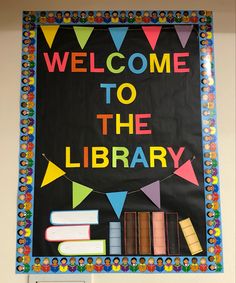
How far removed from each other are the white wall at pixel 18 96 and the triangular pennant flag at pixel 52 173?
14 centimetres

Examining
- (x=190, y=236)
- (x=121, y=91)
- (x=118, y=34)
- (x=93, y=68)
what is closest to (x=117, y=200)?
(x=190, y=236)

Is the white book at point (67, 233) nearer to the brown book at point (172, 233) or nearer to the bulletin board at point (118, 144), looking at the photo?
the bulletin board at point (118, 144)

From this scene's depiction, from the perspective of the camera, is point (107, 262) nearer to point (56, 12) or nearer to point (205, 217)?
point (205, 217)

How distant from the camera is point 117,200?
5.94 feet

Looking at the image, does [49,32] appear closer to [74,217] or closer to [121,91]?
[121,91]

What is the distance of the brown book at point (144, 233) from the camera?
5.82 feet

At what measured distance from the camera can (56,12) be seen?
196 cm

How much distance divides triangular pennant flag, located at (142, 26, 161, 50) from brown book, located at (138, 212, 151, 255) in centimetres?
83

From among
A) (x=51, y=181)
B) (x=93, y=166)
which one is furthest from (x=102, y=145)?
(x=51, y=181)

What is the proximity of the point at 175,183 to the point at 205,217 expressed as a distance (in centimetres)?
20

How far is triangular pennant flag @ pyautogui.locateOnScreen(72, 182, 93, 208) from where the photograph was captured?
1.81m

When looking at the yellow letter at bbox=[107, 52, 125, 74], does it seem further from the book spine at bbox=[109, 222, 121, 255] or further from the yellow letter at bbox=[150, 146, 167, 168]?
the book spine at bbox=[109, 222, 121, 255]
